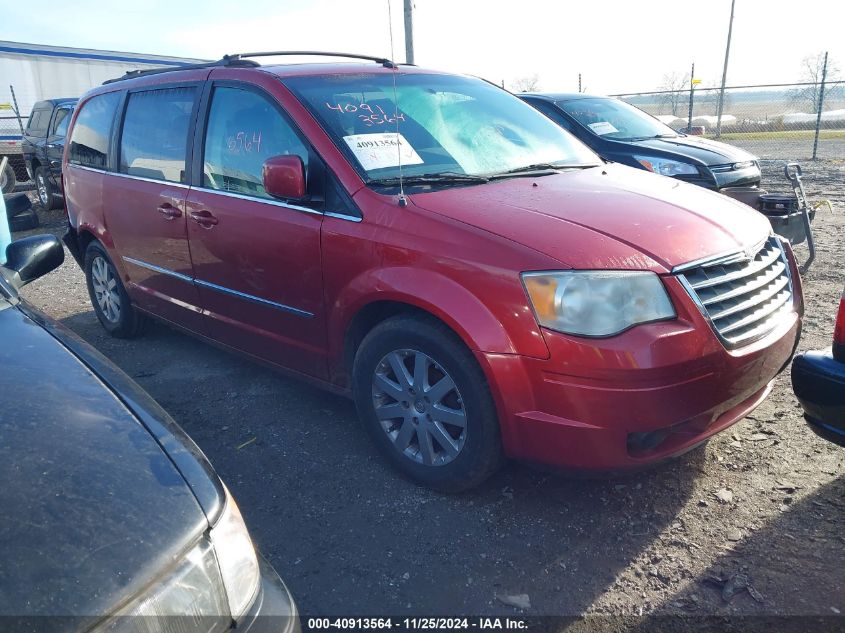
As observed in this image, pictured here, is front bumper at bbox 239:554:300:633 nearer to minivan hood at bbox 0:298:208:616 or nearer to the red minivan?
minivan hood at bbox 0:298:208:616

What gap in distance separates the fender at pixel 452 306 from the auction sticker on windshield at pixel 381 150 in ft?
1.82

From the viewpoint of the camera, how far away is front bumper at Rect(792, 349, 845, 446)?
237 centimetres

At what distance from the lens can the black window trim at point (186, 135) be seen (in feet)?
12.4

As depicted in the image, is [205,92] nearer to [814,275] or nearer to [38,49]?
[814,275]

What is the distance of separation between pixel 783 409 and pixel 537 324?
1.93 metres

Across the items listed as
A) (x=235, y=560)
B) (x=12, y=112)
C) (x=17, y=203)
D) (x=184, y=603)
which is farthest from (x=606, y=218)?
(x=12, y=112)

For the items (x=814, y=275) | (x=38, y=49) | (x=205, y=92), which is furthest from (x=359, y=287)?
(x=38, y=49)

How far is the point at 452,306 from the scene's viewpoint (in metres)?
2.58

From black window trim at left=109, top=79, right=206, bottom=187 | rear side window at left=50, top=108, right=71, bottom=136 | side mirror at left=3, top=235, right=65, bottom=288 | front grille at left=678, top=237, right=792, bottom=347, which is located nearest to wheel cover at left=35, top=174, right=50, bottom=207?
rear side window at left=50, top=108, right=71, bottom=136

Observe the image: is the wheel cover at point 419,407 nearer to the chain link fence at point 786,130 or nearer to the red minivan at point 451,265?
the red minivan at point 451,265

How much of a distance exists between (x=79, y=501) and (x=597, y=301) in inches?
66.9

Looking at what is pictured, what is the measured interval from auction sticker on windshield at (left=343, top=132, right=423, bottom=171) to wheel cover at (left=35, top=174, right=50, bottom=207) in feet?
36.2

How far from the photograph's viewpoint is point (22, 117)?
19.9 metres

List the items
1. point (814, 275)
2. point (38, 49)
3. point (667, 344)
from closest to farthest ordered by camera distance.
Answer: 1. point (667, 344)
2. point (814, 275)
3. point (38, 49)
